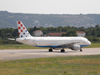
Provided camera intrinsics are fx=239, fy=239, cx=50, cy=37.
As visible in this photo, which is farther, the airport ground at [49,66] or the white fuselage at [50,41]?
the white fuselage at [50,41]

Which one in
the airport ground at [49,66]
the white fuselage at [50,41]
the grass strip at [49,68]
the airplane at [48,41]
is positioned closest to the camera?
the grass strip at [49,68]

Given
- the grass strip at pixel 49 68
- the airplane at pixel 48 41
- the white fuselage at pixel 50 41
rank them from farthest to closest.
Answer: the white fuselage at pixel 50 41 < the airplane at pixel 48 41 < the grass strip at pixel 49 68

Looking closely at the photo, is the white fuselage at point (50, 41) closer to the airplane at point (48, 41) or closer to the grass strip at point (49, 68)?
the airplane at point (48, 41)

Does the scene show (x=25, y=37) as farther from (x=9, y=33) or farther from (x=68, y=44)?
(x=9, y=33)

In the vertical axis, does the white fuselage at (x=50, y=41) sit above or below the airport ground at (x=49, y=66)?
above

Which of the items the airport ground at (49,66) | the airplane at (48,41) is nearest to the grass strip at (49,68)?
the airport ground at (49,66)

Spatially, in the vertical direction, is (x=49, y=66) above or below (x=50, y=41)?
below

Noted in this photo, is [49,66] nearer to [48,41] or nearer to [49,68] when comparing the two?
[49,68]

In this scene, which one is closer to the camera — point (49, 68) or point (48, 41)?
point (49, 68)

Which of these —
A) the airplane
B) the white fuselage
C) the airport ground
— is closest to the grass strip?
the airport ground

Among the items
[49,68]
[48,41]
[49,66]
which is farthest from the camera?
[48,41]

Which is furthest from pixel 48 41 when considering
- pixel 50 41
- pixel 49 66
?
pixel 49 66

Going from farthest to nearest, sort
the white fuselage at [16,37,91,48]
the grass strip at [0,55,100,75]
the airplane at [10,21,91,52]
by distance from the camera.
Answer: the white fuselage at [16,37,91,48] → the airplane at [10,21,91,52] → the grass strip at [0,55,100,75]

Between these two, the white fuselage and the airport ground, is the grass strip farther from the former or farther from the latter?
the white fuselage
